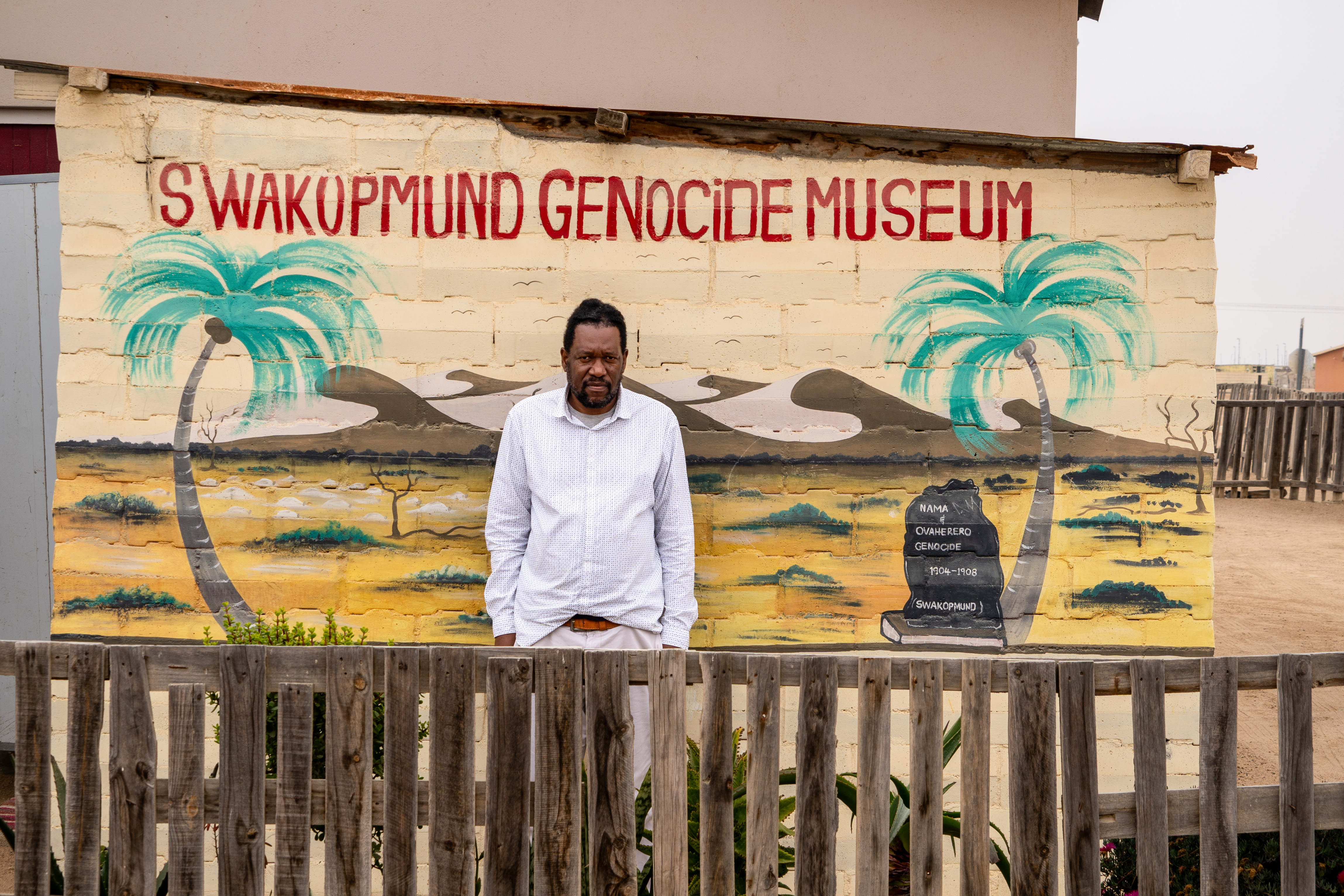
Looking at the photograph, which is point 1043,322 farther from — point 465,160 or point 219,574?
point 219,574

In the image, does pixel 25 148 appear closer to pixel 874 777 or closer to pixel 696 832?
pixel 696 832

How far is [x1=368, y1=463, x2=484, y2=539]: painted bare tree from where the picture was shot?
11.4 feet

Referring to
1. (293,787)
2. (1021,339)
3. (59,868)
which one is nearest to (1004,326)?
(1021,339)

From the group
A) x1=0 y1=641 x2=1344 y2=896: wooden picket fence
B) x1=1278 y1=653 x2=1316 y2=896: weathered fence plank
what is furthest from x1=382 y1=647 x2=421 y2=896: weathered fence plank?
x1=1278 y1=653 x2=1316 y2=896: weathered fence plank

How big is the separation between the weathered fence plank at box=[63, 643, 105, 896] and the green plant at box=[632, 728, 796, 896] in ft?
3.46

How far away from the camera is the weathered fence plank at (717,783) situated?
2.16m

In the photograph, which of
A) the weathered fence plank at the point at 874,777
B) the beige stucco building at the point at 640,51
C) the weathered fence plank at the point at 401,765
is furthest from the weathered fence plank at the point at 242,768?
the beige stucco building at the point at 640,51

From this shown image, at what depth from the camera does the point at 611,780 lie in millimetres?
2182

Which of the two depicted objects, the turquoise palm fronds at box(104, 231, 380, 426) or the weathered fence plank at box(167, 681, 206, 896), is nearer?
the weathered fence plank at box(167, 681, 206, 896)

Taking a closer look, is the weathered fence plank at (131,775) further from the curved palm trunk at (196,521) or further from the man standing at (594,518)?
the curved palm trunk at (196,521)

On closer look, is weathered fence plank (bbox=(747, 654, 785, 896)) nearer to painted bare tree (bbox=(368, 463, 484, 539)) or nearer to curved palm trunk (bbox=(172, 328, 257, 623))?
painted bare tree (bbox=(368, 463, 484, 539))

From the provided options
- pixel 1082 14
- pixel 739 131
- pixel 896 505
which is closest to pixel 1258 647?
pixel 1082 14

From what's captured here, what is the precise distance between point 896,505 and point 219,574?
2.48 m

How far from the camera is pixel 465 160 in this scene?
3445mm
